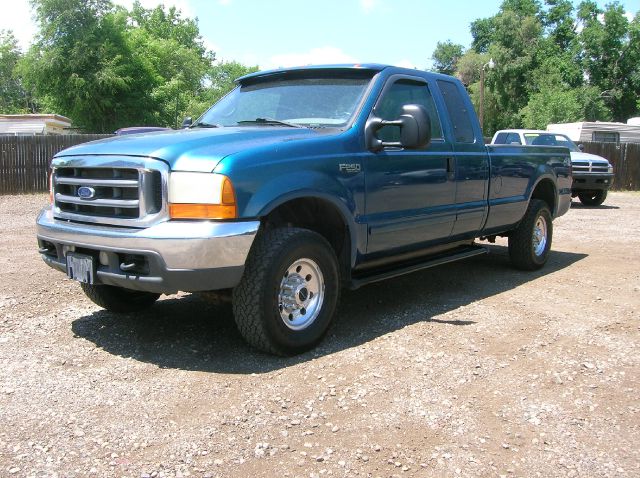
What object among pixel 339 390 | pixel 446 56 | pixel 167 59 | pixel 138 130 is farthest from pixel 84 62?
pixel 446 56

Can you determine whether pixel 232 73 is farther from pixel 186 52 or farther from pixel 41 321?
pixel 41 321

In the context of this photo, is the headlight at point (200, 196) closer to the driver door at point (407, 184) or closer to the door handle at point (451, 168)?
the driver door at point (407, 184)

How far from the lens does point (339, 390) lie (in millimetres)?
A: 3674

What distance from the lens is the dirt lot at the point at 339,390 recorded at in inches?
115

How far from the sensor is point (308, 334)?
14.0ft

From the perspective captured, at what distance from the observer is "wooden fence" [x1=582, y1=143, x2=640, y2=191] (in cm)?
2328

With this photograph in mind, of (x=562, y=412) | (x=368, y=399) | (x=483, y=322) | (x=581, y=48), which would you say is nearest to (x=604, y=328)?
(x=483, y=322)

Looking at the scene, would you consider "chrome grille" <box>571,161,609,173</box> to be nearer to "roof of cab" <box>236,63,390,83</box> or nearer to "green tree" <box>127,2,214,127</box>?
"roof of cab" <box>236,63,390,83</box>

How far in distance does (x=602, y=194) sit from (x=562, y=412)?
14.6m

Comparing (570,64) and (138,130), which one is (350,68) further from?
(570,64)

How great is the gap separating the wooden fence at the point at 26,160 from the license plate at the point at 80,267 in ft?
45.7

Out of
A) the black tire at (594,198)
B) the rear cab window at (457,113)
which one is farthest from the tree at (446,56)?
the rear cab window at (457,113)

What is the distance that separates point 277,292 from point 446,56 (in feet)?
276

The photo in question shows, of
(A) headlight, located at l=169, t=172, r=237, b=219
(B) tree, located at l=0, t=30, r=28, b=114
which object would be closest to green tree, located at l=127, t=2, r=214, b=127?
(B) tree, located at l=0, t=30, r=28, b=114
